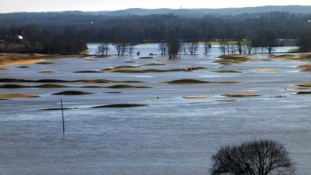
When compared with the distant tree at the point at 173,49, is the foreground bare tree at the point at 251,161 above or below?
above

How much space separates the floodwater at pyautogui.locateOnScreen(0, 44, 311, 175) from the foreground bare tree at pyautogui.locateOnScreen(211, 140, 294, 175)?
65.4 inches

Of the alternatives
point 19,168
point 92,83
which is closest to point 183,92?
point 92,83

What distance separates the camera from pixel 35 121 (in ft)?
70.3

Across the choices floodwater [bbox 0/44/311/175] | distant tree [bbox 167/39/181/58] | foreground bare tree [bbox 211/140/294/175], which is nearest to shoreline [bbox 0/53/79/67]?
distant tree [bbox 167/39/181/58]

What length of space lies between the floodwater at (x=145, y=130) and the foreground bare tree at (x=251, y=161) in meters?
1.66

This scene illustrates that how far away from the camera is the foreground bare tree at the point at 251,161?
39.8 feet

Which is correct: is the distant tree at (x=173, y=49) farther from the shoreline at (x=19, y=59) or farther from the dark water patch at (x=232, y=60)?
the shoreline at (x=19, y=59)

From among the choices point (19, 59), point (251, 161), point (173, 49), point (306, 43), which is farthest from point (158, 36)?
point (251, 161)

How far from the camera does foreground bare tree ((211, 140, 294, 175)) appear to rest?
39.8 ft

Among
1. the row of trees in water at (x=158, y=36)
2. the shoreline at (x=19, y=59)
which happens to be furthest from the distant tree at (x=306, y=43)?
the shoreline at (x=19, y=59)

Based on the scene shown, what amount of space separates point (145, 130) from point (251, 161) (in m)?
7.45

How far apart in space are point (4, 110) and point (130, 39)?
8649 centimetres

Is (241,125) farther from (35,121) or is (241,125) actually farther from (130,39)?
(130,39)

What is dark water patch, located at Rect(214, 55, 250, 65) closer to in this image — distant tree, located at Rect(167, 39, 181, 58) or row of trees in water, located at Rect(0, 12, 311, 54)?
distant tree, located at Rect(167, 39, 181, 58)
